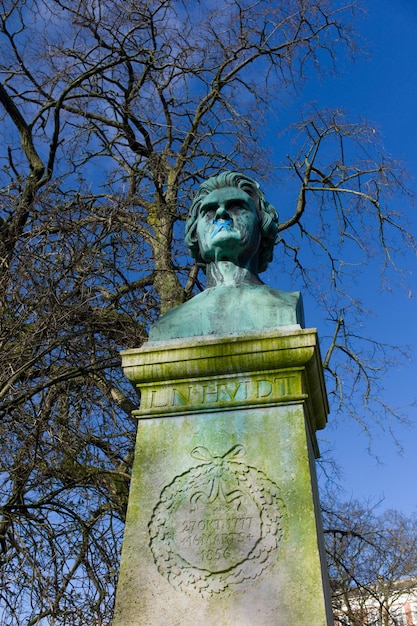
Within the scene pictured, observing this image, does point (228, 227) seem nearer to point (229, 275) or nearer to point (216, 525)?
point (229, 275)

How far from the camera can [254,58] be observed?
11.1m

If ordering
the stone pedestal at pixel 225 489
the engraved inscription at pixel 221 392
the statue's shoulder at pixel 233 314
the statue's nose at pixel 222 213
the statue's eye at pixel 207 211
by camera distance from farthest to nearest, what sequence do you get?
1. the statue's eye at pixel 207 211
2. the statue's nose at pixel 222 213
3. the statue's shoulder at pixel 233 314
4. the engraved inscription at pixel 221 392
5. the stone pedestal at pixel 225 489

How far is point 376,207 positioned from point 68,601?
7331 mm

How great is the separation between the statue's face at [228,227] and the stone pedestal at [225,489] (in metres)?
0.61

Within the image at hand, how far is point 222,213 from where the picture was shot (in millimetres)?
3432

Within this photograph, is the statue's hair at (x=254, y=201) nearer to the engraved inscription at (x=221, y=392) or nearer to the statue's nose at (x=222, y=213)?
the statue's nose at (x=222, y=213)

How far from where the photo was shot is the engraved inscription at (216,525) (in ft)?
8.30

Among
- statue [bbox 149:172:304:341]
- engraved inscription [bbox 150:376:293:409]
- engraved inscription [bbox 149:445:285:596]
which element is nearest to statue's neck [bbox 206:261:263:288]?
statue [bbox 149:172:304:341]

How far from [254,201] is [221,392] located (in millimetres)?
1242

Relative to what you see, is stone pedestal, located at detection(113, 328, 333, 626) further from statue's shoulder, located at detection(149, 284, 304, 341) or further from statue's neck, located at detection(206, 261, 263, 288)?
statue's neck, located at detection(206, 261, 263, 288)

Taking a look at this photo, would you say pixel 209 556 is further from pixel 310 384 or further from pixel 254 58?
pixel 254 58

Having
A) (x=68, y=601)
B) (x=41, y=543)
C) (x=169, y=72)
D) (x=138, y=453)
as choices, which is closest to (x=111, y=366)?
(x=41, y=543)

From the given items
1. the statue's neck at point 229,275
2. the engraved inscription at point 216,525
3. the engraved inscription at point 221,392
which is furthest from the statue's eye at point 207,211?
the engraved inscription at point 216,525

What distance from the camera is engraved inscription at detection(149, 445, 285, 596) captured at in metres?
2.53
